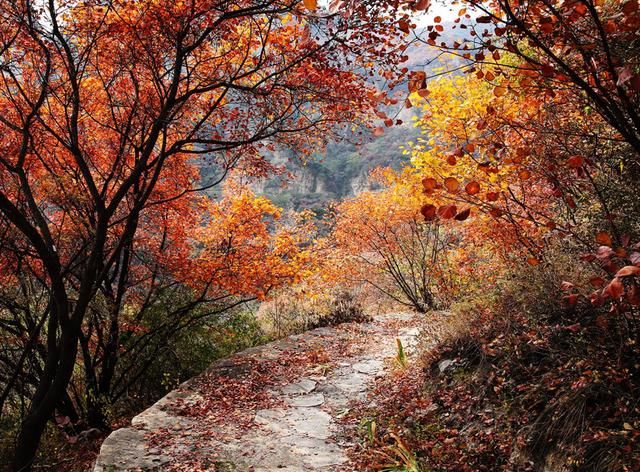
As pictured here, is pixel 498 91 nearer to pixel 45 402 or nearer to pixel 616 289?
pixel 616 289

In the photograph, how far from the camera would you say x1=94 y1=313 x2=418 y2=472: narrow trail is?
15.3 feet

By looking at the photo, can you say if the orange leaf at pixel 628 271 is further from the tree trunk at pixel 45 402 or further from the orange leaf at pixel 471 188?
the tree trunk at pixel 45 402

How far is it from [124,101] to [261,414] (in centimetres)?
506

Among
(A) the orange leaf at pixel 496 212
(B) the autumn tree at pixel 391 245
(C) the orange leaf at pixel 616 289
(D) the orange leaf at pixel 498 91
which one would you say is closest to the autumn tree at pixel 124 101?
(D) the orange leaf at pixel 498 91

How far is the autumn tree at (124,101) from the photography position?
5012 millimetres

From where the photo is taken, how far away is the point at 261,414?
6086 millimetres

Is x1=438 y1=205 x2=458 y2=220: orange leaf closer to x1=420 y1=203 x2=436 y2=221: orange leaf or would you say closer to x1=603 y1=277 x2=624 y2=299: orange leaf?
x1=420 y1=203 x2=436 y2=221: orange leaf

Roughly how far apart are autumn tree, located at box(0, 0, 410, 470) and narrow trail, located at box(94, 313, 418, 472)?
4.34ft

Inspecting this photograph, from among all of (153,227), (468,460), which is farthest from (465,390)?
(153,227)

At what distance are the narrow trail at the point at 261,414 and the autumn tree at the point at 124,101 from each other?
132 centimetres

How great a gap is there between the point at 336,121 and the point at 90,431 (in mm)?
6251

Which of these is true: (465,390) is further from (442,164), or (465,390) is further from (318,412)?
(442,164)

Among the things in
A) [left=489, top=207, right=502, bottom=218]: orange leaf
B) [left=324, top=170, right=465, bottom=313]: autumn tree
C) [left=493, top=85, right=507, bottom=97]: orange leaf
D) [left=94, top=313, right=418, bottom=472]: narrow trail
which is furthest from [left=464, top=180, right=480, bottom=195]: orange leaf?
[left=324, top=170, right=465, bottom=313]: autumn tree

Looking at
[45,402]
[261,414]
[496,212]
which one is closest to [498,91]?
[496,212]
